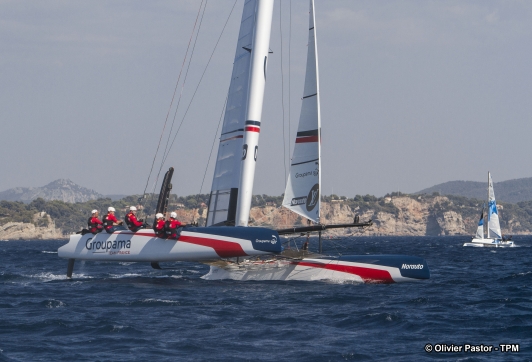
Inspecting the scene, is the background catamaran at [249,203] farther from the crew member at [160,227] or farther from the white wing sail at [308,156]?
the crew member at [160,227]

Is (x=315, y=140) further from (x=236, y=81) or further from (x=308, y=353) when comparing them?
(x=308, y=353)

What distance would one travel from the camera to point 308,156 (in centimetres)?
1839

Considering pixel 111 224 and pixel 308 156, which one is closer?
pixel 308 156

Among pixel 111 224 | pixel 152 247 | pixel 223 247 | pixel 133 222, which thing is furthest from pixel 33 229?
pixel 223 247

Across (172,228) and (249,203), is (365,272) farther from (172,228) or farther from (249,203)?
(172,228)

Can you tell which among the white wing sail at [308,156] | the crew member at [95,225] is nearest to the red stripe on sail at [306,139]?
the white wing sail at [308,156]

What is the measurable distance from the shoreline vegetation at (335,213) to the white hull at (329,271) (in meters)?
102

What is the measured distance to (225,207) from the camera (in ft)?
60.4

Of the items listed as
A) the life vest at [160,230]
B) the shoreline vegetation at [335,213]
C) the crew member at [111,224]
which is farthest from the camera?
the shoreline vegetation at [335,213]

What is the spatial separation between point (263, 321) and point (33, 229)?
393ft

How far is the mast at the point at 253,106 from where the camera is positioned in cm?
1817

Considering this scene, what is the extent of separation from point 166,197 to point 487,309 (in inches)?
359

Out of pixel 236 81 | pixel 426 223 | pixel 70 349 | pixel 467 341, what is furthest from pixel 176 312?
pixel 426 223

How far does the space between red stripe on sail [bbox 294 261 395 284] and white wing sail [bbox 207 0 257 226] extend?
2639 millimetres
